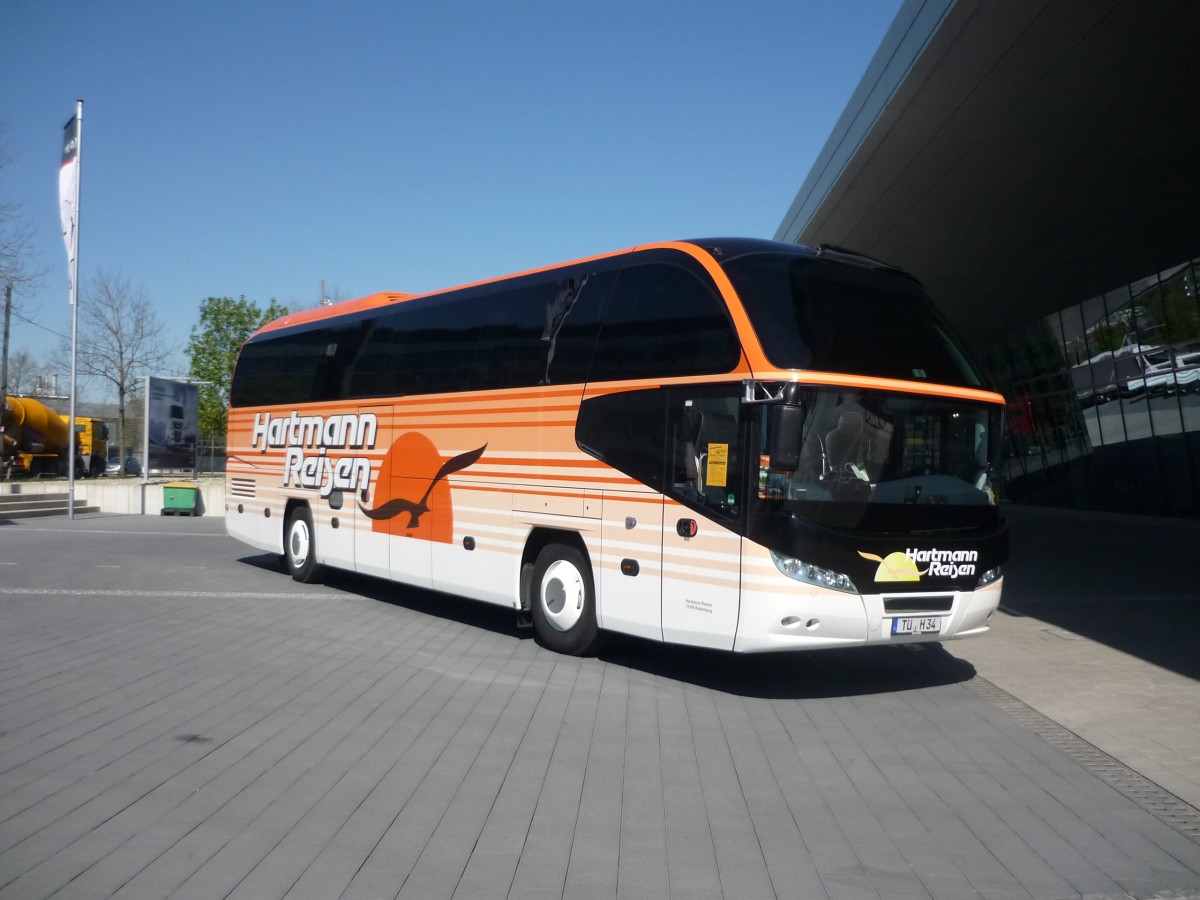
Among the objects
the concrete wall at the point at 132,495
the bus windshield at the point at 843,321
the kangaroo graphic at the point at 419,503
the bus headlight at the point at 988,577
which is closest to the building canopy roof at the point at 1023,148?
the bus windshield at the point at 843,321

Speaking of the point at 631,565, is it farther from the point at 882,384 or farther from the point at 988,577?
the point at 988,577

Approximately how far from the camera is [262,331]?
16672 mm

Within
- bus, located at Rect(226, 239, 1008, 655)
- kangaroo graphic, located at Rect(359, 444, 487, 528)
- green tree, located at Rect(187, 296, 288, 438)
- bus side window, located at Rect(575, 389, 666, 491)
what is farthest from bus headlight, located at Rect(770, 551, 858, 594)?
green tree, located at Rect(187, 296, 288, 438)

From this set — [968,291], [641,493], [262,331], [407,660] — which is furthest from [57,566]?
[968,291]

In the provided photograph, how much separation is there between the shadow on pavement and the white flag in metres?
22.3

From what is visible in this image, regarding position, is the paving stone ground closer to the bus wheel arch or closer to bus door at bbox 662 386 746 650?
the bus wheel arch

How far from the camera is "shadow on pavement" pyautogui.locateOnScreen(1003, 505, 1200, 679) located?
1134 cm

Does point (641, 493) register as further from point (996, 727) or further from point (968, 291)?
point (968, 291)

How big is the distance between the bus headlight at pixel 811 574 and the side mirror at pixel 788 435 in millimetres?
661

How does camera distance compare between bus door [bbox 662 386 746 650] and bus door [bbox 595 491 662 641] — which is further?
bus door [bbox 595 491 662 641]

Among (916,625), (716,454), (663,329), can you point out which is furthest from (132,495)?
(916,625)

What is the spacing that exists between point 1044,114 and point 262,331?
12.7 metres

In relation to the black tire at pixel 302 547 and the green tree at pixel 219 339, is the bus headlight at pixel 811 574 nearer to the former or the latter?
the black tire at pixel 302 547

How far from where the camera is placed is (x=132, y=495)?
33781 millimetres
